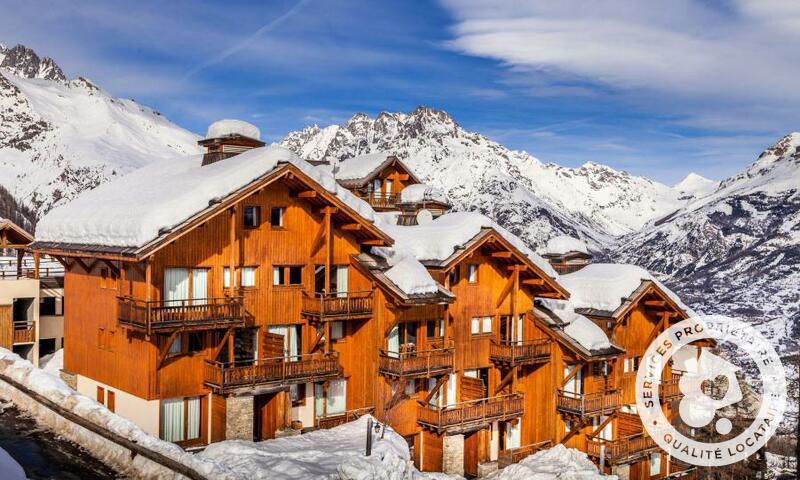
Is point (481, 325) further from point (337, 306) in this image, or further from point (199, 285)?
point (199, 285)

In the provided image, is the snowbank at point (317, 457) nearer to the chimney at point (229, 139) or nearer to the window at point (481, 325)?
the window at point (481, 325)

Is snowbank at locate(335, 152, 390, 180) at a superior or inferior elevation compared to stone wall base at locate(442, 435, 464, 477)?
superior

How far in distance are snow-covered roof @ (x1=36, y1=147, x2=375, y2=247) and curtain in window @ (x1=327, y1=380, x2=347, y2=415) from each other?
7.45m

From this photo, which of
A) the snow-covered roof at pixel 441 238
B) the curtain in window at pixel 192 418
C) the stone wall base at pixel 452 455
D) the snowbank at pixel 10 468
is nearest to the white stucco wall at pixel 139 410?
the curtain in window at pixel 192 418

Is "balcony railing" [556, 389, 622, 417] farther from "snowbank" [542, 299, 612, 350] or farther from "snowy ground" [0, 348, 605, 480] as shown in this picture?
"snowy ground" [0, 348, 605, 480]

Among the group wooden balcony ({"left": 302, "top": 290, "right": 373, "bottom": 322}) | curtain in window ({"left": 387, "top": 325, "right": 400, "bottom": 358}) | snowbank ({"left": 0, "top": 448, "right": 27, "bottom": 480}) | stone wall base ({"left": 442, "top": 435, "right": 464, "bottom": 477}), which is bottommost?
stone wall base ({"left": 442, "top": 435, "right": 464, "bottom": 477})

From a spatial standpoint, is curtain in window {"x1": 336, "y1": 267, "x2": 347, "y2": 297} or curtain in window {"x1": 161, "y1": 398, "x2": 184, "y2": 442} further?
curtain in window {"x1": 336, "y1": 267, "x2": 347, "y2": 297}

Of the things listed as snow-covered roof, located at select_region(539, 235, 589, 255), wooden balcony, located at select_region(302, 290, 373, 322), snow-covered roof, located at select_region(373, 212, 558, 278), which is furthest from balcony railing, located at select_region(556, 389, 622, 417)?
wooden balcony, located at select_region(302, 290, 373, 322)

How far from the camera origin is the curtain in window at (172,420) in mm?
29500

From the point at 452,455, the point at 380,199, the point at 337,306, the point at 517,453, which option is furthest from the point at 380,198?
the point at 337,306

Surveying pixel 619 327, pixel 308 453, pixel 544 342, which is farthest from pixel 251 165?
pixel 619 327

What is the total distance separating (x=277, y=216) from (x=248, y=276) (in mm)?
2916

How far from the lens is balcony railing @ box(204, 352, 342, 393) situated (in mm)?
29578

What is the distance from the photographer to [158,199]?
30.5 m
